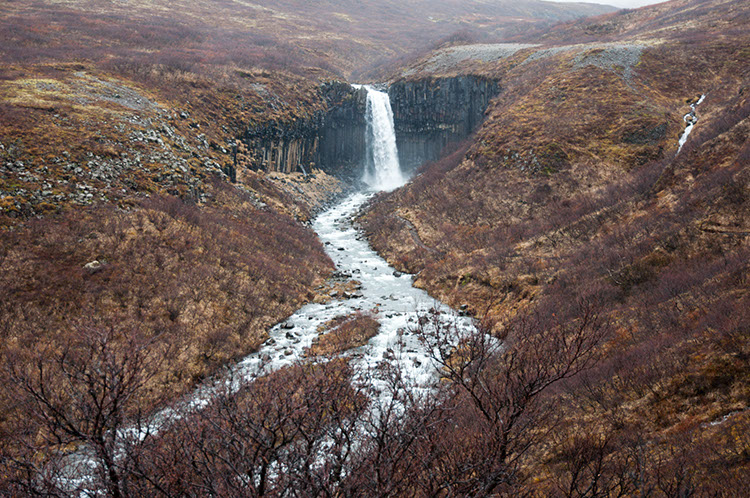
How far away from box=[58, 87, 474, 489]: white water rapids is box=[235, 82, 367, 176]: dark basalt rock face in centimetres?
898

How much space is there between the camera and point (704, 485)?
4629 mm

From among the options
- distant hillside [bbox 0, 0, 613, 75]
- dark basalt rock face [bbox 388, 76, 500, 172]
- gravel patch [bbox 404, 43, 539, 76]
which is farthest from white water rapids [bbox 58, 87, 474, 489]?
distant hillside [bbox 0, 0, 613, 75]

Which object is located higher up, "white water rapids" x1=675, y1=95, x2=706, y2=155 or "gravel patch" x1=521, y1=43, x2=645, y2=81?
"gravel patch" x1=521, y1=43, x2=645, y2=81

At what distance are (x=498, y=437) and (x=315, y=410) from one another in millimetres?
2940

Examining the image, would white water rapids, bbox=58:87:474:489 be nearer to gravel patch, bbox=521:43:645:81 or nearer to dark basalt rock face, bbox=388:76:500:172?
dark basalt rock face, bbox=388:76:500:172

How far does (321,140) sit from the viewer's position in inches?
2007

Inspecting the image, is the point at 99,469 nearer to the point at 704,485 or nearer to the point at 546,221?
the point at 704,485

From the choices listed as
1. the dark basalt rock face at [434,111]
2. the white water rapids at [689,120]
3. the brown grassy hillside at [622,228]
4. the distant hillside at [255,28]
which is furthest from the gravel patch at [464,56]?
the white water rapids at [689,120]

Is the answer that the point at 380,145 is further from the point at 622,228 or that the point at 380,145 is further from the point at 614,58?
the point at 622,228

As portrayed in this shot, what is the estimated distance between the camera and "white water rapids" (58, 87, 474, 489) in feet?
27.5

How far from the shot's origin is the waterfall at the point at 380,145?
55062mm

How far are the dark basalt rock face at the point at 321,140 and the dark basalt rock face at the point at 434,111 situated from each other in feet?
18.9

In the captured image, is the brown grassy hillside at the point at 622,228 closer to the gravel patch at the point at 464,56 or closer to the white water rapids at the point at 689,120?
the white water rapids at the point at 689,120

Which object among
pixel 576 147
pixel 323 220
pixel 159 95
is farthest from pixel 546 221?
pixel 159 95
